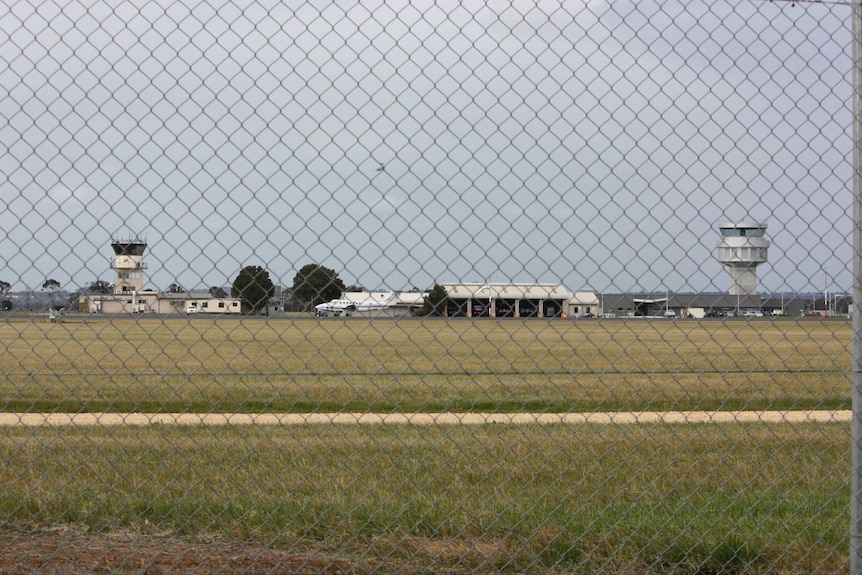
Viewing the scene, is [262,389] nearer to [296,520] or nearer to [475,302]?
[296,520]

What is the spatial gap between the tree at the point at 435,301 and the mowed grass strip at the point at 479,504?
128 centimetres

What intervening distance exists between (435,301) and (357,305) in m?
0.36

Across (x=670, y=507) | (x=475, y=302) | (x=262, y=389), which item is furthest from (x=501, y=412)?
(x=475, y=302)

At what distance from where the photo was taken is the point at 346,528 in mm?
4789

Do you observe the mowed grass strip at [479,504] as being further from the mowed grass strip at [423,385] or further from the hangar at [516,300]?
the hangar at [516,300]

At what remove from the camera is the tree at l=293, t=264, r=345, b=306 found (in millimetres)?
3385

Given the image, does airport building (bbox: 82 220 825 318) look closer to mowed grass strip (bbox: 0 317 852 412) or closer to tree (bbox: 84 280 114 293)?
tree (bbox: 84 280 114 293)

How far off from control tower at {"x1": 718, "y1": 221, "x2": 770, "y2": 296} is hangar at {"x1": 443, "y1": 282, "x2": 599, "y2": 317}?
1.93 ft

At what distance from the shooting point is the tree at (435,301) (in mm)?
3660

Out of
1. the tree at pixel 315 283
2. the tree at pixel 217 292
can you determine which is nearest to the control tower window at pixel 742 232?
the tree at pixel 315 283

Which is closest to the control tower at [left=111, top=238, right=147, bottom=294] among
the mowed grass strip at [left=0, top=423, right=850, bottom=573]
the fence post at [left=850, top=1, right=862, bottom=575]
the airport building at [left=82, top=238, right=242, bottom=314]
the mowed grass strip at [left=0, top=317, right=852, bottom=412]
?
the airport building at [left=82, top=238, right=242, bottom=314]

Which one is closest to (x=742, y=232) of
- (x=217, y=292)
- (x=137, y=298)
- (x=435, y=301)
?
(x=435, y=301)

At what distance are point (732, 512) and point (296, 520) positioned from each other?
252 cm

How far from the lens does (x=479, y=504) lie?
211 inches
